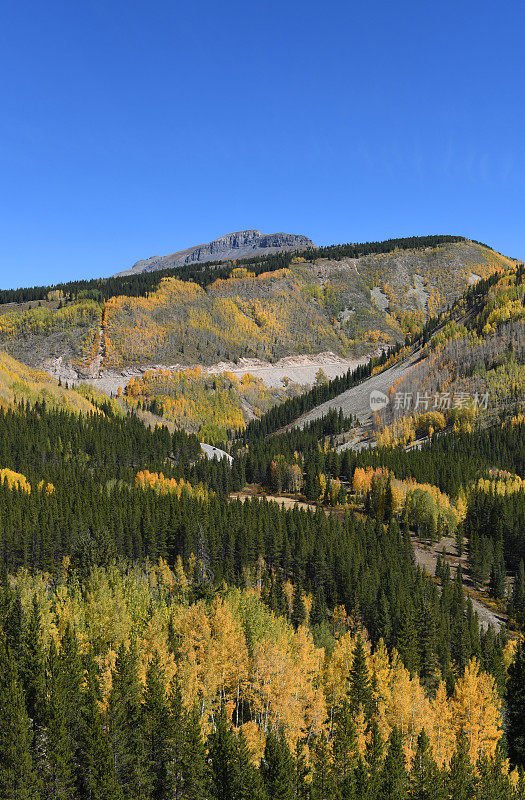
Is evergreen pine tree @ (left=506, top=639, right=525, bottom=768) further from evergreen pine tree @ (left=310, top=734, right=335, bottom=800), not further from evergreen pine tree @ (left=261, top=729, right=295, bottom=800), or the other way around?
evergreen pine tree @ (left=261, top=729, right=295, bottom=800)

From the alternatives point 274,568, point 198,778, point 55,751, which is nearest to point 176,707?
point 198,778

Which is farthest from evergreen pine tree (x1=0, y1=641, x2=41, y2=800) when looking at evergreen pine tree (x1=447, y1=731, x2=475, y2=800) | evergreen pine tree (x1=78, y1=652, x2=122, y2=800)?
evergreen pine tree (x1=447, y1=731, x2=475, y2=800)

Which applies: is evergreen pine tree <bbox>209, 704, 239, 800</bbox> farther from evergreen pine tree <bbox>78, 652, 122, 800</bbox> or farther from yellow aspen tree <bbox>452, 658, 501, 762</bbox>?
yellow aspen tree <bbox>452, 658, 501, 762</bbox>

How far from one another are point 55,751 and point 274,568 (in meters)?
67.6

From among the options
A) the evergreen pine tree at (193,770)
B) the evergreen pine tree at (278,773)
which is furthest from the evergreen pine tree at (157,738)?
the evergreen pine tree at (278,773)

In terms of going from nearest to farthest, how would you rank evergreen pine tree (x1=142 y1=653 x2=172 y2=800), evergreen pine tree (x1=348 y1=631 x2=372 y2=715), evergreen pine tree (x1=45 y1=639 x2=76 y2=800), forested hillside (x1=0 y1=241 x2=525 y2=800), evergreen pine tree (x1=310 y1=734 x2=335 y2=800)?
evergreen pine tree (x1=310 y1=734 x2=335 y2=800)
evergreen pine tree (x1=45 y1=639 x2=76 y2=800)
forested hillside (x1=0 y1=241 x2=525 y2=800)
evergreen pine tree (x1=142 y1=653 x2=172 y2=800)
evergreen pine tree (x1=348 y1=631 x2=372 y2=715)

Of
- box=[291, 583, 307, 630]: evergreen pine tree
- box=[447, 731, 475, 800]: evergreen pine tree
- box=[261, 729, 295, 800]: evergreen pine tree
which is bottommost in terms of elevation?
box=[291, 583, 307, 630]: evergreen pine tree

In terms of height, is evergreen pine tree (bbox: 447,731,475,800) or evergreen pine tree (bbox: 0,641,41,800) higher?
evergreen pine tree (bbox: 0,641,41,800)

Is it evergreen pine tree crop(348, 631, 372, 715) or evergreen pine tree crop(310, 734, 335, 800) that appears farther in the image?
evergreen pine tree crop(348, 631, 372, 715)

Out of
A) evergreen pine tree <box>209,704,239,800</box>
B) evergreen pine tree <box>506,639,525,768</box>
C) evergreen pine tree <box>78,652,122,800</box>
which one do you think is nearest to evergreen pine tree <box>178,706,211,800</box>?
evergreen pine tree <box>209,704,239,800</box>

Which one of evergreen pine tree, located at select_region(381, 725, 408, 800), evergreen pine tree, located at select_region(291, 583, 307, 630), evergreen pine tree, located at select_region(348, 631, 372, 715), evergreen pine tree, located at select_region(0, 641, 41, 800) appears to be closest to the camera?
evergreen pine tree, located at select_region(0, 641, 41, 800)

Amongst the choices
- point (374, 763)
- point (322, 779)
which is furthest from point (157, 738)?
point (374, 763)

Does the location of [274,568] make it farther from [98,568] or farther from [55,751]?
[55,751]

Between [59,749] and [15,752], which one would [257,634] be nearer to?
[59,749]
